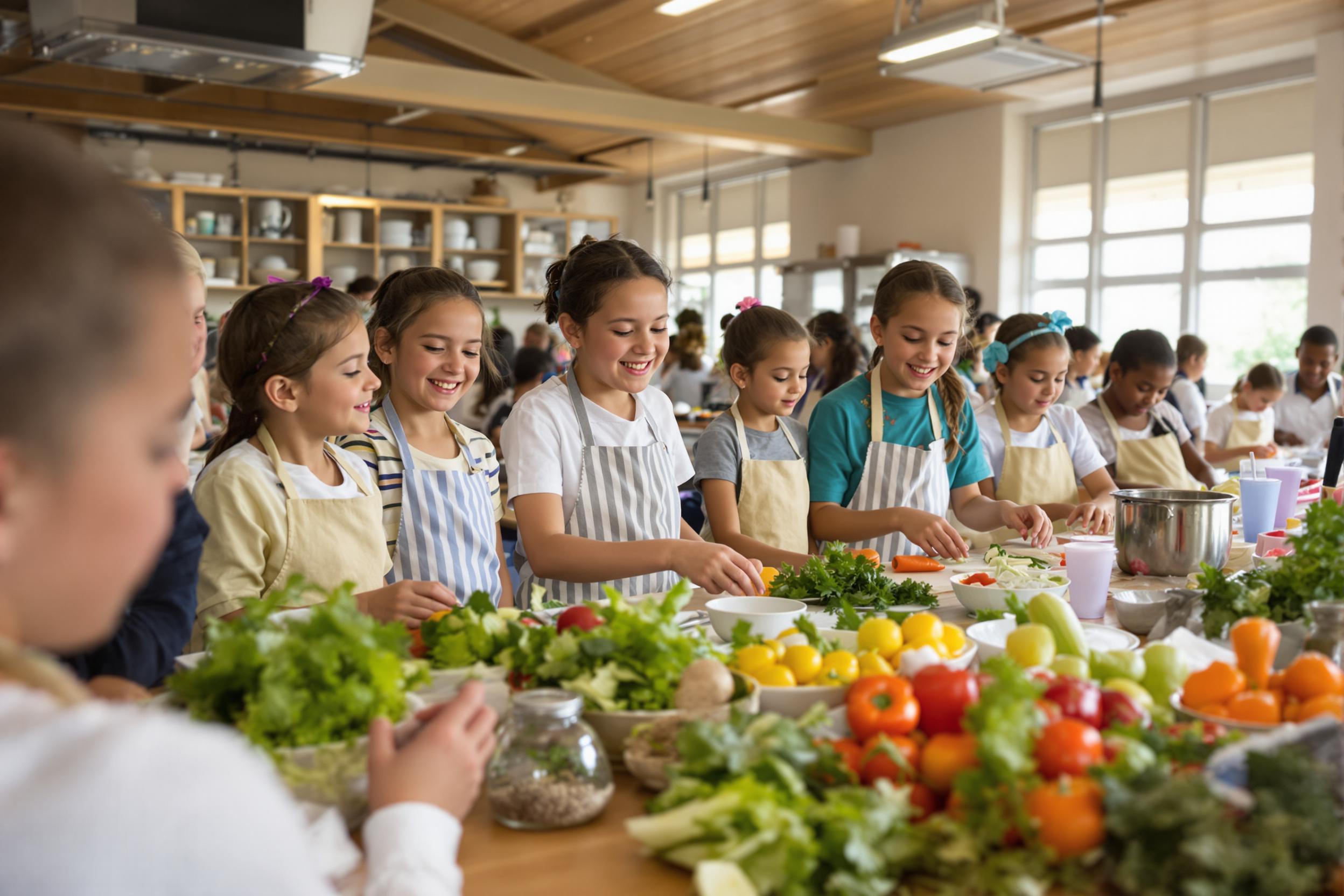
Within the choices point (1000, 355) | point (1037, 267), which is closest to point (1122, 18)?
point (1037, 267)

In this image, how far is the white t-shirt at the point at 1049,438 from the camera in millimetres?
3320

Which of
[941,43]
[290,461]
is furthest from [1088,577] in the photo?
[941,43]

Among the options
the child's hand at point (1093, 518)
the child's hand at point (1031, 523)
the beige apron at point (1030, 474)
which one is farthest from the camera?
the beige apron at point (1030, 474)

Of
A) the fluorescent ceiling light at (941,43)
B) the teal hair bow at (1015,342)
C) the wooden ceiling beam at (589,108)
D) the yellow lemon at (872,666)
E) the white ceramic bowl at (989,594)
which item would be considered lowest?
the white ceramic bowl at (989,594)

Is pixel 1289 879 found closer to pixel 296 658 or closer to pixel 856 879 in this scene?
pixel 856 879

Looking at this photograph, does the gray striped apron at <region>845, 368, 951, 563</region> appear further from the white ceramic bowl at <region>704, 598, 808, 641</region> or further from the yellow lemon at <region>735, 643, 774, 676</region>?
the yellow lemon at <region>735, 643, 774, 676</region>

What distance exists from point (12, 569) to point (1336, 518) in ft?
5.18

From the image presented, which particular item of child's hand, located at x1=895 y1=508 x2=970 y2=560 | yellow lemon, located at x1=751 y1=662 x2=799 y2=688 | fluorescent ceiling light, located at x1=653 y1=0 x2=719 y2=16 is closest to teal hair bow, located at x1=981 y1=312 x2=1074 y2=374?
child's hand, located at x1=895 y1=508 x2=970 y2=560

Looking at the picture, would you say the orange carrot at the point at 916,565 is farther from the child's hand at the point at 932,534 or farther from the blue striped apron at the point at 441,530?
the blue striped apron at the point at 441,530

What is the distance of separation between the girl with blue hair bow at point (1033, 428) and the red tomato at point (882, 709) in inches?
90.2

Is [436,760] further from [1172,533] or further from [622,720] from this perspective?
[1172,533]

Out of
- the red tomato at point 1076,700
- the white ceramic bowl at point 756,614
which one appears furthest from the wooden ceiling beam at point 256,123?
the red tomato at point 1076,700

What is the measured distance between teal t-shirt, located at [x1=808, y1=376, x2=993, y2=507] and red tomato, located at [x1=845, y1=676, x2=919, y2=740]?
1843 mm

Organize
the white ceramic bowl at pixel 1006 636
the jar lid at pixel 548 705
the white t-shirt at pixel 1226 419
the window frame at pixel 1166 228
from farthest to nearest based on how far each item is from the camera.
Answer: the window frame at pixel 1166 228
the white t-shirt at pixel 1226 419
the white ceramic bowl at pixel 1006 636
the jar lid at pixel 548 705
